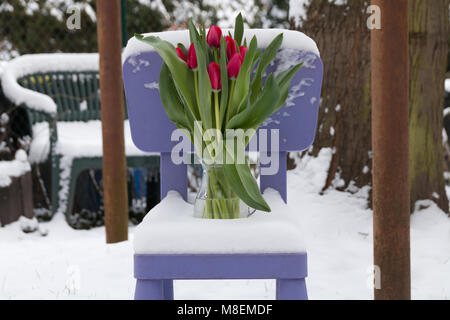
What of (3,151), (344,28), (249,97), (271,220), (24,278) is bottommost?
(24,278)

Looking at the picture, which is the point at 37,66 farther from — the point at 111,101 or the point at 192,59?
the point at 192,59

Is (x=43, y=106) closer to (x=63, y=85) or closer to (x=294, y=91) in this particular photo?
(x=63, y=85)

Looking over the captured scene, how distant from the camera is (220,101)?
3.59ft

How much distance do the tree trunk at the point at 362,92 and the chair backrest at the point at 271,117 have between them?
3.26 ft

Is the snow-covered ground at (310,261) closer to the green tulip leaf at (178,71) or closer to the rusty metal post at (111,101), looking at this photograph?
the rusty metal post at (111,101)

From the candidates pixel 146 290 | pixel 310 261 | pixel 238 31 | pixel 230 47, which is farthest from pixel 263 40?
pixel 310 261

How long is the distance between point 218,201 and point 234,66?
11.2 inches

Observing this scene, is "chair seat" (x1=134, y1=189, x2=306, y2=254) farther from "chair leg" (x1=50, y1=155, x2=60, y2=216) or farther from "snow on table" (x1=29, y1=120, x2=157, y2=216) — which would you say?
"chair leg" (x1=50, y1=155, x2=60, y2=216)

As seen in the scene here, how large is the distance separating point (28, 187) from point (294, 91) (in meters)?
2.20

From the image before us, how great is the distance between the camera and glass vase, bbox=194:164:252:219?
1.12 m

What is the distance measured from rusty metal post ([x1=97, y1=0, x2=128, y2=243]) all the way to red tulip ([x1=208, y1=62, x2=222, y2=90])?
4.09 ft

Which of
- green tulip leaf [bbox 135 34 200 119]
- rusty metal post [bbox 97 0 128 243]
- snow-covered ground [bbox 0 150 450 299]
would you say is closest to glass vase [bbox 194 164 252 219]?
green tulip leaf [bbox 135 34 200 119]
